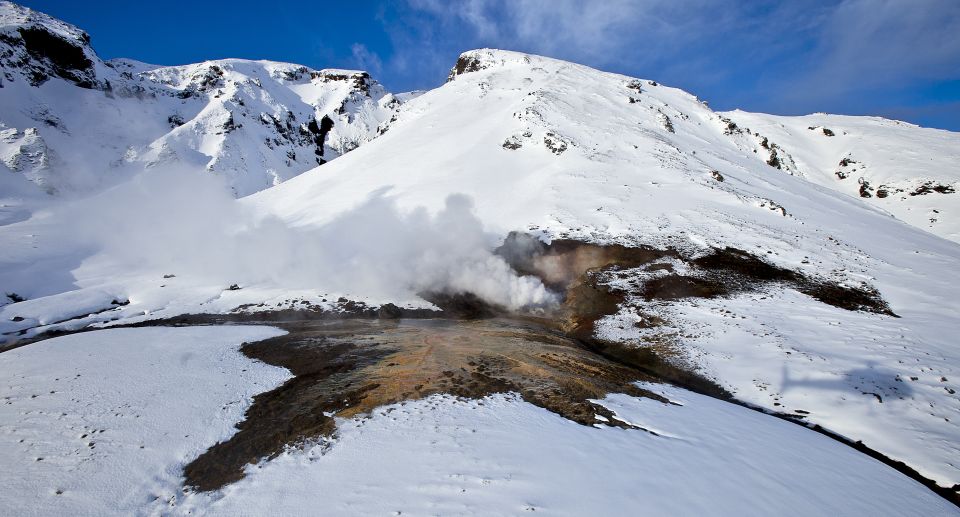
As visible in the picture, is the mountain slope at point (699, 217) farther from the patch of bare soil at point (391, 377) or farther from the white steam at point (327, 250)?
the patch of bare soil at point (391, 377)

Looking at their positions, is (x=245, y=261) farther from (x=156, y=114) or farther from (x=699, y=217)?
(x=156, y=114)

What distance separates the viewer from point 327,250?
26.3 m

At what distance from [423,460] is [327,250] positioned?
2216 cm

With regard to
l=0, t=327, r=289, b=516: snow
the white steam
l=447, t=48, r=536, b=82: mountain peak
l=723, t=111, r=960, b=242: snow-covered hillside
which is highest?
l=447, t=48, r=536, b=82: mountain peak

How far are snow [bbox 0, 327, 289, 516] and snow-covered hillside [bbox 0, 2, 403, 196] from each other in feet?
182

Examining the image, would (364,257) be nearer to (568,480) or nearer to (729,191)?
(568,480)

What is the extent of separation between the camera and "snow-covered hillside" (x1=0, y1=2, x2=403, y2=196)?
54219 millimetres

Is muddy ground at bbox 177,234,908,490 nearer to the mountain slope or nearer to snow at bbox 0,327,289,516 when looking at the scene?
snow at bbox 0,327,289,516

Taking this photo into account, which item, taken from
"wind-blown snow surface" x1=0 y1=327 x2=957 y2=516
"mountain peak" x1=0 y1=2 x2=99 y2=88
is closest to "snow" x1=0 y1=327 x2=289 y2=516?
"wind-blown snow surface" x1=0 y1=327 x2=957 y2=516

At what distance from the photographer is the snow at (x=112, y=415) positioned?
5.90 m

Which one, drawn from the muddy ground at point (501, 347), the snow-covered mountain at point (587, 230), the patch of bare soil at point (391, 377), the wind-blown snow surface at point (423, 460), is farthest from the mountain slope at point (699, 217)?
the patch of bare soil at point (391, 377)

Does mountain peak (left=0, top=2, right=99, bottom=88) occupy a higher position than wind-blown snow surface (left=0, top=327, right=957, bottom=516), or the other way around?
mountain peak (left=0, top=2, right=99, bottom=88)

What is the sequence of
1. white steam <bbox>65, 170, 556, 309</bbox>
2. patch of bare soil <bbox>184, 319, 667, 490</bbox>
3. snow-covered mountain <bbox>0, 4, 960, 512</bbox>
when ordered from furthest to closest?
white steam <bbox>65, 170, 556, 309</bbox>
snow-covered mountain <bbox>0, 4, 960, 512</bbox>
patch of bare soil <bbox>184, 319, 667, 490</bbox>

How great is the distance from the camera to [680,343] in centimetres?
1552
